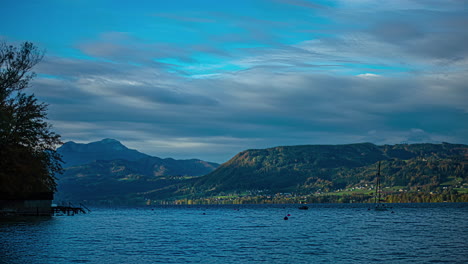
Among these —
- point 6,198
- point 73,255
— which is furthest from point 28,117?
point 73,255

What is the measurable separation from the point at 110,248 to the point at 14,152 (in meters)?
45.8

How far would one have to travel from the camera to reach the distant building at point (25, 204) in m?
125

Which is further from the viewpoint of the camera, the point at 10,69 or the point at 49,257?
the point at 10,69

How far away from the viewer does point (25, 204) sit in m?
130

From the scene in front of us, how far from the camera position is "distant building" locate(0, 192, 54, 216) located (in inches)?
4924

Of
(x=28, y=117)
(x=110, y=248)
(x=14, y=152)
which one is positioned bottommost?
(x=110, y=248)

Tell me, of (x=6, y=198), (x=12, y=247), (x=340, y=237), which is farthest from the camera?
(x=6, y=198)

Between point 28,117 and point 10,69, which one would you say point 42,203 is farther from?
point 10,69

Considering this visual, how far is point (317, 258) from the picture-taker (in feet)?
188

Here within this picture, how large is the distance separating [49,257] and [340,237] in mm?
49454

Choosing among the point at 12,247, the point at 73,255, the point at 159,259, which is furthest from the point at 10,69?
the point at 159,259

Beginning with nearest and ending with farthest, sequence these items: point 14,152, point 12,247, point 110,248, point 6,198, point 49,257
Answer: point 49,257, point 12,247, point 110,248, point 14,152, point 6,198

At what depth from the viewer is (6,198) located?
125m

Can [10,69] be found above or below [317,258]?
above
